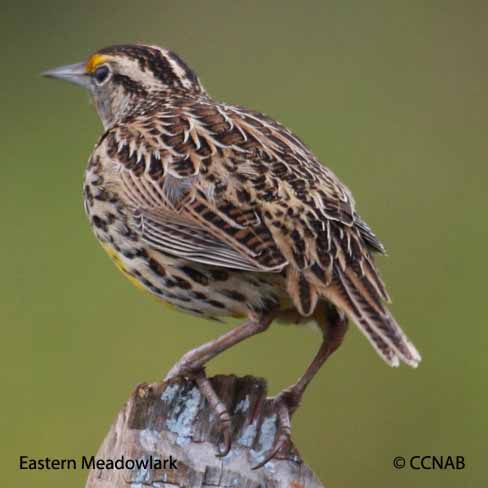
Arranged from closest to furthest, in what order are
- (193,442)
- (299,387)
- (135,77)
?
(193,442), (299,387), (135,77)

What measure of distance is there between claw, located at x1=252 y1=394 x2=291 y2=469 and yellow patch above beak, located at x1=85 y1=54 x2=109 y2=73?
5.22 feet

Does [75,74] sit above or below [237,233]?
above

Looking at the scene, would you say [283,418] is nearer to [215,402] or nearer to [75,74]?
[215,402]

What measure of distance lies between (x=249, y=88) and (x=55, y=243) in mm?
1363

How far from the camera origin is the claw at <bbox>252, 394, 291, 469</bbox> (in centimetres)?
398

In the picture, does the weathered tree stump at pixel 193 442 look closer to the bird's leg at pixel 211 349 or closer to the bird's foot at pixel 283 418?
the bird's foot at pixel 283 418

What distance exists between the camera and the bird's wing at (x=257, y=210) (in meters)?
4.26

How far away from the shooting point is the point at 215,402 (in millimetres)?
4074

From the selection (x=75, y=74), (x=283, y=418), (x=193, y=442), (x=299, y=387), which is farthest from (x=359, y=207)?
(x=193, y=442)

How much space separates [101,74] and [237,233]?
4.41ft

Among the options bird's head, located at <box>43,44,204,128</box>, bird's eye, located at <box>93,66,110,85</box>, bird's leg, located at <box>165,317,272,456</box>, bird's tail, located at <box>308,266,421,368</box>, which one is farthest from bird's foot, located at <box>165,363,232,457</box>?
bird's eye, located at <box>93,66,110,85</box>

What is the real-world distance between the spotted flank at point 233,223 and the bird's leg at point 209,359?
4 cm

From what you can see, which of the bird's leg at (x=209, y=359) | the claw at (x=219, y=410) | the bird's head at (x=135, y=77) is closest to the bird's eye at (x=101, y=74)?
the bird's head at (x=135, y=77)

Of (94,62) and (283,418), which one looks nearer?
(283,418)
